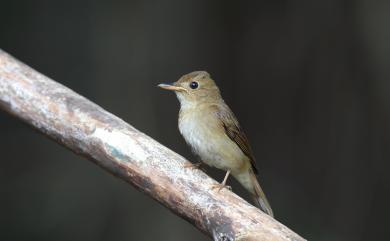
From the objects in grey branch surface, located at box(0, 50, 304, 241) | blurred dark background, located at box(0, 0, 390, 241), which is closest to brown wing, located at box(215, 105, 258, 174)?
grey branch surface, located at box(0, 50, 304, 241)

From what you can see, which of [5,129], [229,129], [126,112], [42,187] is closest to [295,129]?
[126,112]

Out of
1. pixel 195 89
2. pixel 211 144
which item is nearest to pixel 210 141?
pixel 211 144

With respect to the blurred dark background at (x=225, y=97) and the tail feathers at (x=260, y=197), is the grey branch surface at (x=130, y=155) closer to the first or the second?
the tail feathers at (x=260, y=197)

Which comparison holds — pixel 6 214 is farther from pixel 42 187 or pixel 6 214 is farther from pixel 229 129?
pixel 229 129

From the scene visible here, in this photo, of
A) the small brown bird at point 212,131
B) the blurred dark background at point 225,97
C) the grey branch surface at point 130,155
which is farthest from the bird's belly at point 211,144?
the blurred dark background at point 225,97

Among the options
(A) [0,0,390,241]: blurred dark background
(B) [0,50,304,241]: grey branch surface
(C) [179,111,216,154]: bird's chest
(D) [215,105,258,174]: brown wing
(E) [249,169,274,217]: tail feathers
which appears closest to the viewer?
(B) [0,50,304,241]: grey branch surface

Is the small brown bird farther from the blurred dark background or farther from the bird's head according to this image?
the blurred dark background
